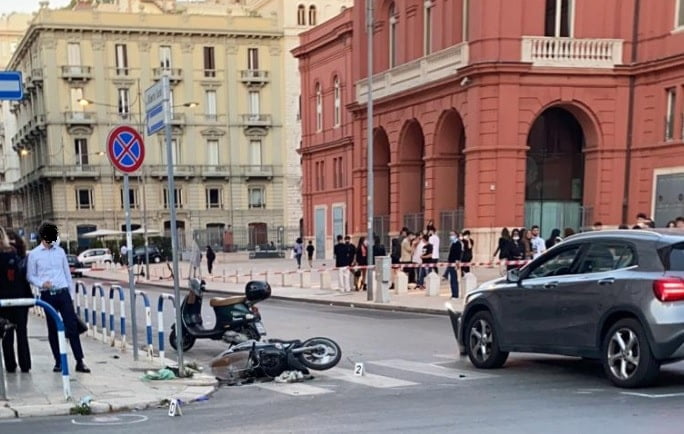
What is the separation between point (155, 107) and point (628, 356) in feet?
21.0

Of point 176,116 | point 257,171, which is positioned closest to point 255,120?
point 257,171

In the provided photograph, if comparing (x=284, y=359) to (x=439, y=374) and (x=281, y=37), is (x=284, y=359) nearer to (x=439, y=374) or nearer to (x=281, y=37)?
(x=439, y=374)

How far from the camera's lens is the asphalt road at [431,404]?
6086mm

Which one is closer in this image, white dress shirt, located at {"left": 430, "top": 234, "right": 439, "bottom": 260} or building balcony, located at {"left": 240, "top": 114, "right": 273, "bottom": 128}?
white dress shirt, located at {"left": 430, "top": 234, "right": 439, "bottom": 260}

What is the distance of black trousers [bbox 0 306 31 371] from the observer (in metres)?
8.29

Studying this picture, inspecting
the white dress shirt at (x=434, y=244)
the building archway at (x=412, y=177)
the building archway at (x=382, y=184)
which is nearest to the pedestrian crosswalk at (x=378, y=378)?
the white dress shirt at (x=434, y=244)

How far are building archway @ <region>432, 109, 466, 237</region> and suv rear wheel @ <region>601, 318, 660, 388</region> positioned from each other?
803 inches

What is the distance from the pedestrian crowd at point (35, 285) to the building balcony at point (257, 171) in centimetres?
6148

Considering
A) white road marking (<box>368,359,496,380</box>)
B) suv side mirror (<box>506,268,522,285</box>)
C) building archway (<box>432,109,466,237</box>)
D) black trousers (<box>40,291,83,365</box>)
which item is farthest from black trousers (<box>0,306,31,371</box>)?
building archway (<box>432,109,466,237</box>)

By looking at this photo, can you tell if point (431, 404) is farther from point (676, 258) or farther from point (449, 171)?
point (449, 171)

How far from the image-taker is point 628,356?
7.22 meters

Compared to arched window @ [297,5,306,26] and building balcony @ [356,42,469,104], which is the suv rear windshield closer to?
building balcony @ [356,42,469,104]

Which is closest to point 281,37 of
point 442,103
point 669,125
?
point 442,103

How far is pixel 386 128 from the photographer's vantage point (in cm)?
3175
